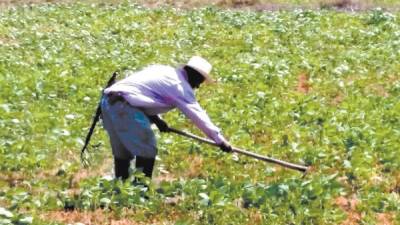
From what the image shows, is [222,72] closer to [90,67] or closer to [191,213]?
[90,67]

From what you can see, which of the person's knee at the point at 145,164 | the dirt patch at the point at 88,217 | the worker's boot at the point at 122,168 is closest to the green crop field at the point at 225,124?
the dirt patch at the point at 88,217

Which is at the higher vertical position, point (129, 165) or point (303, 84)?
point (129, 165)

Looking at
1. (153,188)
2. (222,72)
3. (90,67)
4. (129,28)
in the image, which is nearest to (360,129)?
(153,188)

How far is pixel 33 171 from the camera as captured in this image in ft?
29.5

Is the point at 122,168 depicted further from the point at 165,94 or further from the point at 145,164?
the point at 165,94

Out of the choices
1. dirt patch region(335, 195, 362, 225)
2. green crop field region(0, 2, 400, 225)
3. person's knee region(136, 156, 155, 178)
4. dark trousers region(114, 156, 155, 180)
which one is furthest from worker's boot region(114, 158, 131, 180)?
dirt patch region(335, 195, 362, 225)

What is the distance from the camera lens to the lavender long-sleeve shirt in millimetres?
7570

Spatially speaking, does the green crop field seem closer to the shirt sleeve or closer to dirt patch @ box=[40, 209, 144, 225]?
dirt patch @ box=[40, 209, 144, 225]

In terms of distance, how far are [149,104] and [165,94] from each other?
0.20m

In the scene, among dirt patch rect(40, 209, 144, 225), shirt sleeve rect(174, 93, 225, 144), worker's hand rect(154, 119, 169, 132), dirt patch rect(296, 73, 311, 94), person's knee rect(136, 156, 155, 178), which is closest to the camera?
dirt patch rect(40, 209, 144, 225)

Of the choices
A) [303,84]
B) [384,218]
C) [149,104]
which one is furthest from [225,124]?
[303,84]

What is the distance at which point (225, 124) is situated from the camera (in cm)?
1112

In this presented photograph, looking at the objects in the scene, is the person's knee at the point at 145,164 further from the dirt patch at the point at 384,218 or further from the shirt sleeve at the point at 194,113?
the dirt patch at the point at 384,218

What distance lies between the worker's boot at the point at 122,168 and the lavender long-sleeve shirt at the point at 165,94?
0.63 metres
